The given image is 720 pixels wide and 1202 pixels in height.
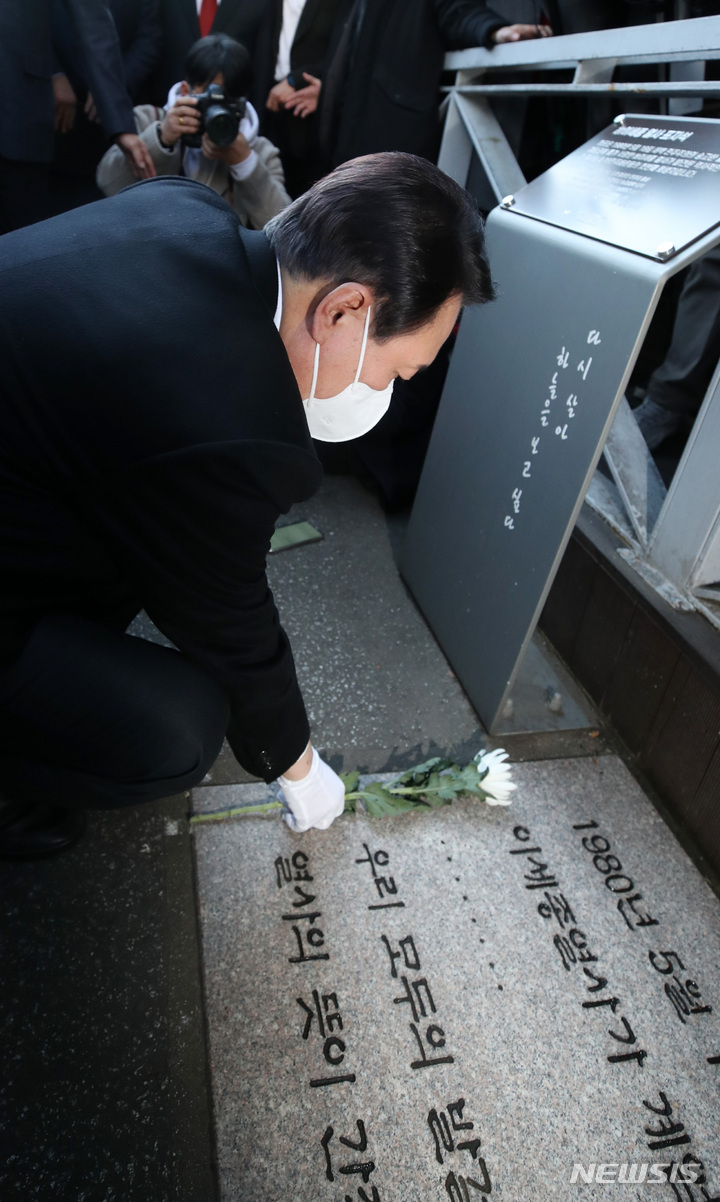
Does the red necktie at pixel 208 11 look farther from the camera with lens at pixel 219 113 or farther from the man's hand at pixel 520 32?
the man's hand at pixel 520 32

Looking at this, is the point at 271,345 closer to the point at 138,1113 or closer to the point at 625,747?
the point at 138,1113

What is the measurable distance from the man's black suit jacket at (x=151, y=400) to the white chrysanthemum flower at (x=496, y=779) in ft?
2.83

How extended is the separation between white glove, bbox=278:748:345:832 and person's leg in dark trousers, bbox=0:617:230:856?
23cm

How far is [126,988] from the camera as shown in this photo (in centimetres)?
145

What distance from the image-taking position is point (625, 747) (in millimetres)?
2145

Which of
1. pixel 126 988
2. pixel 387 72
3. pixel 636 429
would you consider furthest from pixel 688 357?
pixel 126 988

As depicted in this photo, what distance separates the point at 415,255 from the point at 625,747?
149cm

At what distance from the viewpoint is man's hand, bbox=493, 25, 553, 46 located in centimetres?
245

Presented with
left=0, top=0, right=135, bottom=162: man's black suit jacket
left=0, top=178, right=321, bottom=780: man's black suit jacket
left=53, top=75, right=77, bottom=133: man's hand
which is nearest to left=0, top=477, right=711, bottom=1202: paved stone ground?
left=0, top=178, right=321, bottom=780: man's black suit jacket

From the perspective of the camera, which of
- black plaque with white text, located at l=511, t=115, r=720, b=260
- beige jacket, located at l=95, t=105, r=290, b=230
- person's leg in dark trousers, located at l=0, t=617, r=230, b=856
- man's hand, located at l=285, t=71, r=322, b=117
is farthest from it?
man's hand, located at l=285, t=71, r=322, b=117

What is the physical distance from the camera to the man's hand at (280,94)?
3113mm

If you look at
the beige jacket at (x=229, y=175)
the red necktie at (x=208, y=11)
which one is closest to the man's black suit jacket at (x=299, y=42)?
the red necktie at (x=208, y=11)

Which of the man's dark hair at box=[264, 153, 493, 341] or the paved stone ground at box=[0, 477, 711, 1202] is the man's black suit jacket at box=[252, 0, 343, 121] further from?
the paved stone ground at box=[0, 477, 711, 1202]

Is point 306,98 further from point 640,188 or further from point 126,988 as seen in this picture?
point 126,988
